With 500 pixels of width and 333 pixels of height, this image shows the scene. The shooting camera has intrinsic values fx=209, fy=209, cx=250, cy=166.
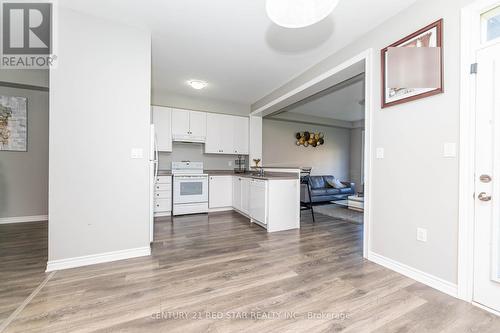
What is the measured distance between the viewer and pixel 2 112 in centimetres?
352

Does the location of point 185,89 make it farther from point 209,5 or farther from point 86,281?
point 86,281

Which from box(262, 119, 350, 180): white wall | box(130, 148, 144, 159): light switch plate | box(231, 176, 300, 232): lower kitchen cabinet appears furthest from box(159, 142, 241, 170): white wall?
box(130, 148, 144, 159): light switch plate

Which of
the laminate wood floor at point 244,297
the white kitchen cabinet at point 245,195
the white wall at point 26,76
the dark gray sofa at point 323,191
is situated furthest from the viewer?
the dark gray sofa at point 323,191

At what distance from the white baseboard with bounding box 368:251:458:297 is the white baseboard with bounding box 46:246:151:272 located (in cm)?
253

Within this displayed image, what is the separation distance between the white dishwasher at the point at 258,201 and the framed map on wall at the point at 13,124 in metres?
4.06

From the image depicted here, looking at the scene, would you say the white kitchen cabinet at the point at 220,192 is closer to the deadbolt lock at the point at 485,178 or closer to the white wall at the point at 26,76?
the white wall at the point at 26,76

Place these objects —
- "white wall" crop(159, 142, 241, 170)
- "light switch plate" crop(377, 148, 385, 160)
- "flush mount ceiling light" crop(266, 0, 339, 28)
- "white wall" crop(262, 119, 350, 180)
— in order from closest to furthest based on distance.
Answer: "flush mount ceiling light" crop(266, 0, 339, 28) < "light switch plate" crop(377, 148, 385, 160) < "white wall" crop(159, 142, 241, 170) < "white wall" crop(262, 119, 350, 180)

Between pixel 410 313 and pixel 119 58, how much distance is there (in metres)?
3.45

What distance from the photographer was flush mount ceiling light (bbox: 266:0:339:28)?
3.94 ft

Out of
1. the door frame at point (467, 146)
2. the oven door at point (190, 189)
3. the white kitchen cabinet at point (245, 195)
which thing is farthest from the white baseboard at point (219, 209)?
the door frame at point (467, 146)

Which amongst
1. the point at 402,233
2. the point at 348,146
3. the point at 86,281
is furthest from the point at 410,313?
the point at 348,146

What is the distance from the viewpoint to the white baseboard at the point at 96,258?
6.68 ft

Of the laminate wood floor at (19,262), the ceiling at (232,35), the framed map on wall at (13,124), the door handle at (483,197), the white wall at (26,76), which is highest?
the ceiling at (232,35)

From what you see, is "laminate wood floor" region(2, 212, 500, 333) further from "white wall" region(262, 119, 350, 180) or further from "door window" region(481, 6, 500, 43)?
"white wall" region(262, 119, 350, 180)
